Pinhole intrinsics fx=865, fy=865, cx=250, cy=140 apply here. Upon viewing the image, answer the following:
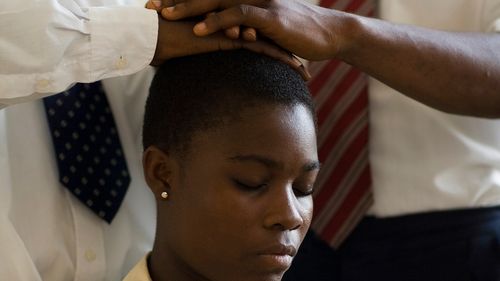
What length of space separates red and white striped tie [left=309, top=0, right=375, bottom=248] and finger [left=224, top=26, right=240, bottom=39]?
0.45 meters

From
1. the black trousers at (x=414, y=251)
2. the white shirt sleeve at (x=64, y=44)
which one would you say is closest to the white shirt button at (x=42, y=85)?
the white shirt sleeve at (x=64, y=44)

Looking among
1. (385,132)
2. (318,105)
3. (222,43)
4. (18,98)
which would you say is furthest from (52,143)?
(385,132)

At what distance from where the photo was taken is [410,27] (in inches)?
66.2

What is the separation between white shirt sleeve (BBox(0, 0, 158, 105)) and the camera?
1404 millimetres

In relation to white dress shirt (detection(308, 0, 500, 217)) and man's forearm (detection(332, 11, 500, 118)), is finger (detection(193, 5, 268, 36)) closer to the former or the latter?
man's forearm (detection(332, 11, 500, 118))

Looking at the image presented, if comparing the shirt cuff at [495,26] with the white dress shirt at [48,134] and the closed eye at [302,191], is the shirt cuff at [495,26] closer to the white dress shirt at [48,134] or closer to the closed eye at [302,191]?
the closed eye at [302,191]

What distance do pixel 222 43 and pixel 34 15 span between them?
12.4 inches

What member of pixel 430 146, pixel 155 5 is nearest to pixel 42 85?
pixel 155 5

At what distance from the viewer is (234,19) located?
143cm

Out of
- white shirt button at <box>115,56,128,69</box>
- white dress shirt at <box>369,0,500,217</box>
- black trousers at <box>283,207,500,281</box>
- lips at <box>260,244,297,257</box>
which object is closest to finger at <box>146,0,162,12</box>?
white shirt button at <box>115,56,128,69</box>

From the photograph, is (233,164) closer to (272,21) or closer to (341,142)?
(272,21)

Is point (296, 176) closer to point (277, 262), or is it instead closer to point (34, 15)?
point (277, 262)

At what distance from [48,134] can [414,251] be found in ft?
2.66

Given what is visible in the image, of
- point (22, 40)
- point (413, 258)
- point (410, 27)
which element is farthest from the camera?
point (413, 258)
